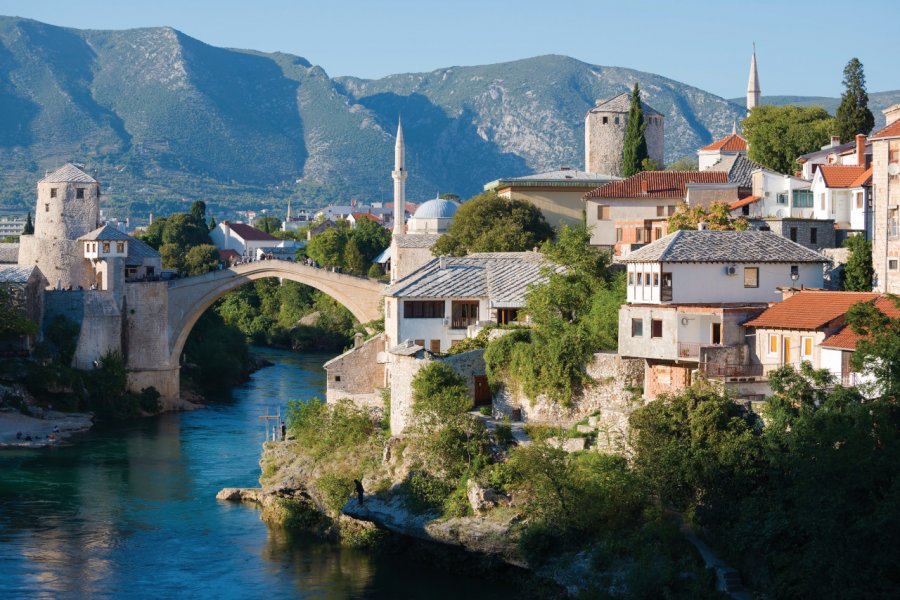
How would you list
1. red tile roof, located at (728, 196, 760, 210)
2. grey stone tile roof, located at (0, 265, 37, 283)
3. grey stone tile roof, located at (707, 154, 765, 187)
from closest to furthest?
red tile roof, located at (728, 196, 760, 210) < grey stone tile roof, located at (707, 154, 765, 187) < grey stone tile roof, located at (0, 265, 37, 283)

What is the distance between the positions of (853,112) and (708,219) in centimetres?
1496

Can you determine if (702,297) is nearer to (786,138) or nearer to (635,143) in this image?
(786,138)

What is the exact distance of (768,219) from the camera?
1762 inches

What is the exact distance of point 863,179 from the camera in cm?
4453

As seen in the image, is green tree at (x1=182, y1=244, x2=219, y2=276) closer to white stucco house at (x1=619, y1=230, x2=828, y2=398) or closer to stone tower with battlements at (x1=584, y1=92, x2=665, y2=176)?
stone tower with battlements at (x1=584, y1=92, x2=665, y2=176)

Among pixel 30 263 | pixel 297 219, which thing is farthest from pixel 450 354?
pixel 297 219

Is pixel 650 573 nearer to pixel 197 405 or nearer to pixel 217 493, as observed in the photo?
pixel 217 493

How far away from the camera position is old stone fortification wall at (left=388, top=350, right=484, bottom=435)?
128ft

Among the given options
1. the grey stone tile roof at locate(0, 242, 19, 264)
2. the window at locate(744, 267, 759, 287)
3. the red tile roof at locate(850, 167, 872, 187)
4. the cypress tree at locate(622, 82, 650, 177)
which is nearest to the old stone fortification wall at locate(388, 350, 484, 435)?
the window at locate(744, 267, 759, 287)

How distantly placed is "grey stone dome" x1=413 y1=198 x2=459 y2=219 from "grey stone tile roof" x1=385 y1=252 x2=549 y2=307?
27449mm

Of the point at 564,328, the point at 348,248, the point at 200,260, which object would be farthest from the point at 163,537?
the point at 348,248

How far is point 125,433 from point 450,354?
22.7 meters

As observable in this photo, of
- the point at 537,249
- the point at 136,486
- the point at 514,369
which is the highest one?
the point at 537,249

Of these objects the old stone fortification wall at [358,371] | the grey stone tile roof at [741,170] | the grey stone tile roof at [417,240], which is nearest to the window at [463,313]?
the old stone fortification wall at [358,371]
